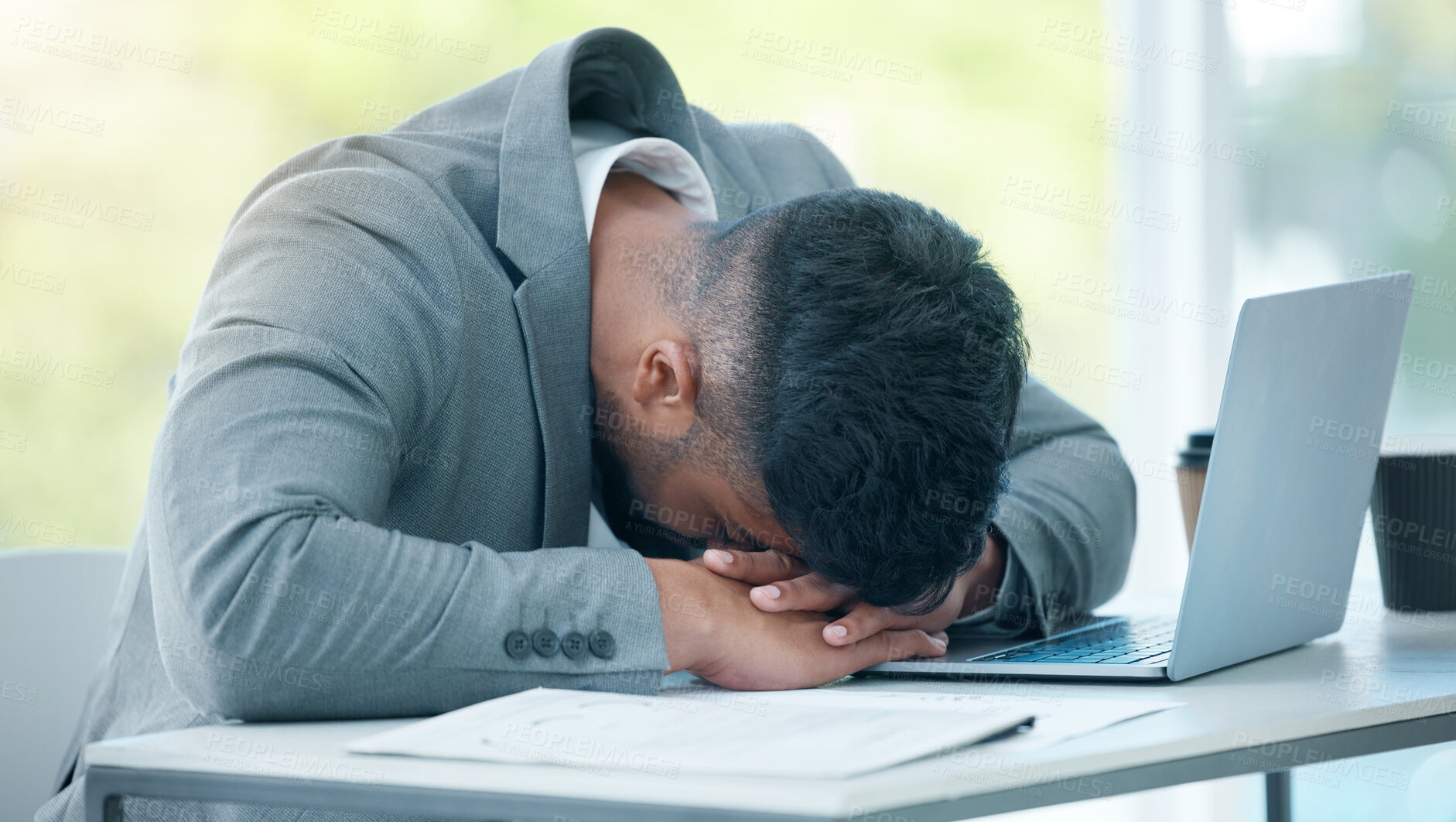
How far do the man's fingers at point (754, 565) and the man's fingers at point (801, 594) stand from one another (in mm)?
12

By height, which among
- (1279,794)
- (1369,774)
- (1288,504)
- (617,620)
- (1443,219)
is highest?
(1443,219)

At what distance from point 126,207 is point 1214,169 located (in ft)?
8.01

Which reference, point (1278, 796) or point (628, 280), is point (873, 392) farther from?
point (1278, 796)

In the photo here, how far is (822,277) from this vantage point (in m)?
0.94

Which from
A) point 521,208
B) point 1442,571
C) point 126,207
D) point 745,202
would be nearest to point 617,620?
point 521,208

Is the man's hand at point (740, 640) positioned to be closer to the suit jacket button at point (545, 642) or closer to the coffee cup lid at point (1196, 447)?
the suit jacket button at point (545, 642)

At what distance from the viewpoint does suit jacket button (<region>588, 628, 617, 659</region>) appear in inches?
31.5

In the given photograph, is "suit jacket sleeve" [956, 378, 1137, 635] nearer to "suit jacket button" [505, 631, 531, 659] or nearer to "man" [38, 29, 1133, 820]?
"man" [38, 29, 1133, 820]

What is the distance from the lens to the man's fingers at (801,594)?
35.7 inches

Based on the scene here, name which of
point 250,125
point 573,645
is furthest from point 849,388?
point 250,125

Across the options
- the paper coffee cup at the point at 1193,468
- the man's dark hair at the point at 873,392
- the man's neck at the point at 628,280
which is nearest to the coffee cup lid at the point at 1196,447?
the paper coffee cup at the point at 1193,468

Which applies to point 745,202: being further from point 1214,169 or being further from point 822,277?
point 1214,169

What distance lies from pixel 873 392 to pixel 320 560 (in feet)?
1.36

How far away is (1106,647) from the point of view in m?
0.98
